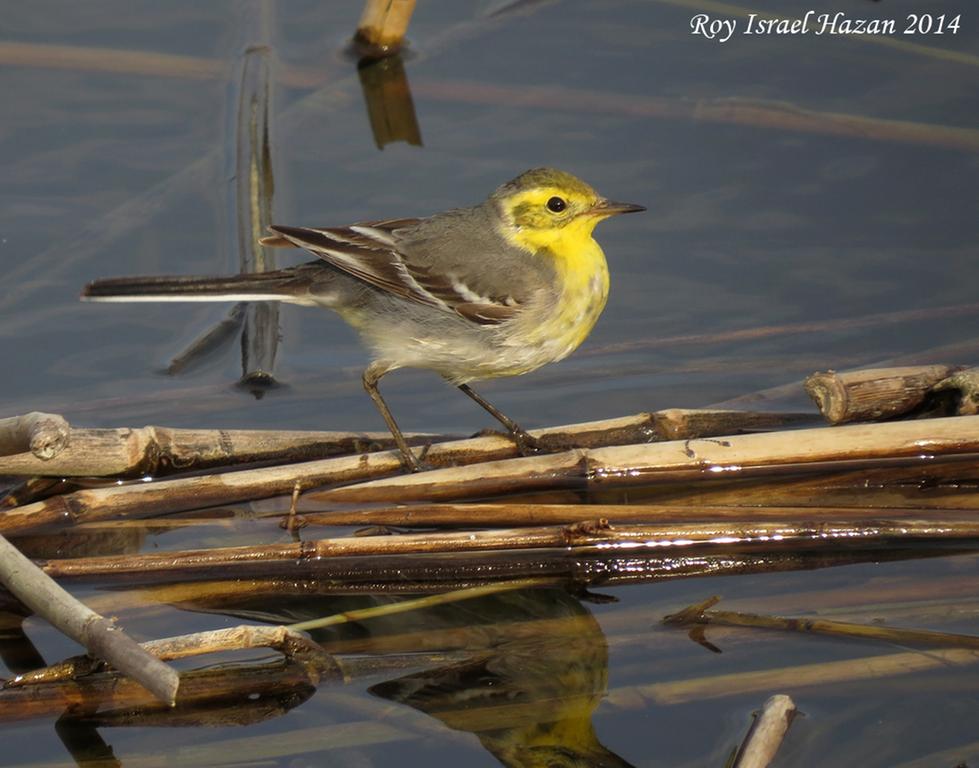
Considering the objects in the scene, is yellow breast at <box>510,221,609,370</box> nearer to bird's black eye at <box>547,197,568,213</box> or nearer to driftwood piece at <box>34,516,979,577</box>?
bird's black eye at <box>547,197,568,213</box>

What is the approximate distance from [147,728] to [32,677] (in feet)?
1.49

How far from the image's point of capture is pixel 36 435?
5320 millimetres

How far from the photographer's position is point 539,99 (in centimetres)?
995

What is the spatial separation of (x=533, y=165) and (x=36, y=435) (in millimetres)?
4860

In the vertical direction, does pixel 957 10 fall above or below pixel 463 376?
above

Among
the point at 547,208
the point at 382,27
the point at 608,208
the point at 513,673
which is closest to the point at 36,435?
the point at 513,673

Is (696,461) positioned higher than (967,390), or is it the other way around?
(967,390)

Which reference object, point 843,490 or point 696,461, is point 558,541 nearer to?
point 696,461

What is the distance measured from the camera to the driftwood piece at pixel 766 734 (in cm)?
435

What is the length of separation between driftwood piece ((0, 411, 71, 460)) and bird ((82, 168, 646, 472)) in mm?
1477

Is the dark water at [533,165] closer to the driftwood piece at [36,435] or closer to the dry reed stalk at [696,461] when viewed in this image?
the dry reed stalk at [696,461]

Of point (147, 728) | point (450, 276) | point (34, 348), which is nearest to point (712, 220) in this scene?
point (450, 276)

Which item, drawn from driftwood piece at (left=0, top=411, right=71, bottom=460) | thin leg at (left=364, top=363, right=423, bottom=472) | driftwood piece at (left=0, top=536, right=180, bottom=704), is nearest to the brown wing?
thin leg at (left=364, top=363, right=423, bottom=472)

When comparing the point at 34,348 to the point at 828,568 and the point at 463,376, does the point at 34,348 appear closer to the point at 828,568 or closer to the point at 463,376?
the point at 463,376
